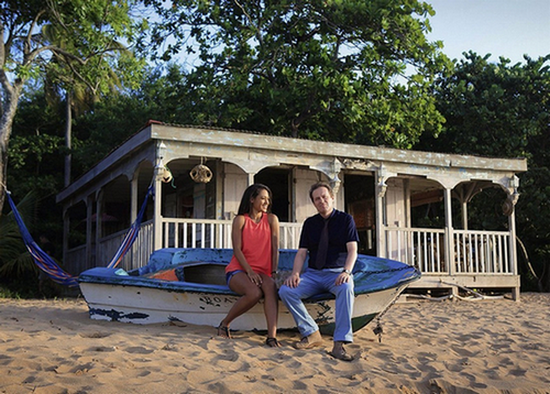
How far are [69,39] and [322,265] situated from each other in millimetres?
12165

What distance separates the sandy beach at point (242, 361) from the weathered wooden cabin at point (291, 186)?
4.12 m

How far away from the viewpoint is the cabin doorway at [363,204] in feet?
45.3

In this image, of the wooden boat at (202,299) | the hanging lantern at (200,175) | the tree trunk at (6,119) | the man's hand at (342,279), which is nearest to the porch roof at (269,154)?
the hanging lantern at (200,175)

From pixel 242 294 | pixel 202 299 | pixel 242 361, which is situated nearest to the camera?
pixel 242 361

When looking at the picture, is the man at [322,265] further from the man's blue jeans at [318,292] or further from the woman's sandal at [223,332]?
the woman's sandal at [223,332]

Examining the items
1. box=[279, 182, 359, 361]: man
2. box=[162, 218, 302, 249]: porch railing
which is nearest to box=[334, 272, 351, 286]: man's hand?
box=[279, 182, 359, 361]: man

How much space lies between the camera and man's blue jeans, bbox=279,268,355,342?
512 cm

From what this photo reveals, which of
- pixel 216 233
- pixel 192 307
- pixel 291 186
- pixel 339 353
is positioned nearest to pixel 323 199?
pixel 339 353

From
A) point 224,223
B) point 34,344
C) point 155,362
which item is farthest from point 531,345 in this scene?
point 224,223

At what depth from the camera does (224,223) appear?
1084 centimetres

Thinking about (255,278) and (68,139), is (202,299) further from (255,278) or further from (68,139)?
(68,139)

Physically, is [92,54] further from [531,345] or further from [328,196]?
[531,345]

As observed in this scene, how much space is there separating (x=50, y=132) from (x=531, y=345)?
71.3 ft

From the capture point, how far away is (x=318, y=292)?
5.70m
